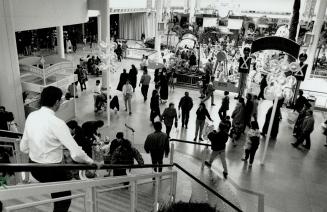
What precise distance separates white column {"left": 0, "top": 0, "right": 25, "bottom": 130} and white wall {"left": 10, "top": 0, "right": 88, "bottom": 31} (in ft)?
1.91

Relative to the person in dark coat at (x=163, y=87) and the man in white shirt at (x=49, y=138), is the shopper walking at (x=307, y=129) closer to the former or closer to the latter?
the person in dark coat at (x=163, y=87)

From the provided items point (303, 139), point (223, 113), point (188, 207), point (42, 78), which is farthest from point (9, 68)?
point (303, 139)

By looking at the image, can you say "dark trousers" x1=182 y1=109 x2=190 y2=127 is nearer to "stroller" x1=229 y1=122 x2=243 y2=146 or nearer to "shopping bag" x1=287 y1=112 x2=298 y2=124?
"stroller" x1=229 y1=122 x2=243 y2=146

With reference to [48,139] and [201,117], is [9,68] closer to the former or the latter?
[201,117]

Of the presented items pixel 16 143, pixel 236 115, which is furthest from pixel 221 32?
pixel 16 143

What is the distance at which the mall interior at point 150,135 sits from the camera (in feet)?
9.07

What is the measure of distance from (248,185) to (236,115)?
308cm

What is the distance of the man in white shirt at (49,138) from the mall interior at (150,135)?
0.03 feet

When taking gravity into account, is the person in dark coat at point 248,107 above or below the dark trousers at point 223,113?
above

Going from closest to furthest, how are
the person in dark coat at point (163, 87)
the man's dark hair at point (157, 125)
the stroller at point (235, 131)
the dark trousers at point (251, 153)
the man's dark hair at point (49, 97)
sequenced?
the man's dark hair at point (49, 97) < the man's dark hair at point (157, 125) < the dark trousers at point (251, 153) < the stroller at point (235, 131) < the person in dark coat at point (163, 87)

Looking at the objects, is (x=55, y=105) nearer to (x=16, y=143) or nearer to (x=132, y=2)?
(x=16, y=143)

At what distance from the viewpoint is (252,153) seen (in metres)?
8.41

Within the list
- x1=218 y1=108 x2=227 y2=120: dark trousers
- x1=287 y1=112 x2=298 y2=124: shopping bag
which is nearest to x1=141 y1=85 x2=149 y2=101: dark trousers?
x1=218 y1=108 x2=227 y2=120: dark trousers

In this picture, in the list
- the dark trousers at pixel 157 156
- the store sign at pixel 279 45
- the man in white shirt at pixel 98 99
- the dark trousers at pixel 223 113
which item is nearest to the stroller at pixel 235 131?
the dark trousers at pixel 223 113
